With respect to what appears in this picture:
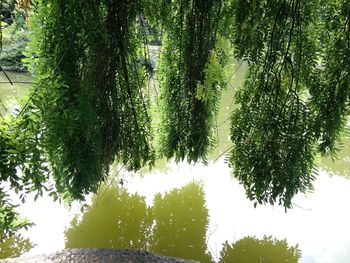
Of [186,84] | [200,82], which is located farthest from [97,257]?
[200,82]

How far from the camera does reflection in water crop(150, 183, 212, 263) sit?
469 cm

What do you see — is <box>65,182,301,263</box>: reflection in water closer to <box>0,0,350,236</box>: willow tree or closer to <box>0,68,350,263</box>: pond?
<box>0,68,350,263</box>: pond

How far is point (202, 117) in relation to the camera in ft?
11.4

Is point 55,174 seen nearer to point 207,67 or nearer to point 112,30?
point 112,30

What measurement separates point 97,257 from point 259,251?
2104 mm

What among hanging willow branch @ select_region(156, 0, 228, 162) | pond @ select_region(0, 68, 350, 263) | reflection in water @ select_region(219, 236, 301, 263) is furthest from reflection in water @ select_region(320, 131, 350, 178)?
hanging willow branch @ select_region(156, 0, 228, 162)

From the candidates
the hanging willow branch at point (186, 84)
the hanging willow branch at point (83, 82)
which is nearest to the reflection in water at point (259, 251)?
the hanging willow branch at point (186, 84)

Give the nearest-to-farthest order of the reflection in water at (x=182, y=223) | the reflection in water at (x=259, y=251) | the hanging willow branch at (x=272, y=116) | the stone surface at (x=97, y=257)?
the hanging willow branch at (x=272, y=116)
the stone surface at (x=97, y=257)
the reflection in water at (x=259, y=251)
the reflection in water at (x=182, y=223)

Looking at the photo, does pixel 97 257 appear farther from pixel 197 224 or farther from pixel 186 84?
pixel 186 84

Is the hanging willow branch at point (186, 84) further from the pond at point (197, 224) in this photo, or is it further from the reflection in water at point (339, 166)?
the reflection in water at point (339, 166)

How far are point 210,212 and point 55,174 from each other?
3241mm

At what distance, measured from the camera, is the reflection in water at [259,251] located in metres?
4.59

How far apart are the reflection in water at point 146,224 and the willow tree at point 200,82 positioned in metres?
2.05

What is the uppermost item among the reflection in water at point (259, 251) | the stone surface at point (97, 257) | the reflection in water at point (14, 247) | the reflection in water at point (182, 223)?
the stone surface at point (97, 257)
